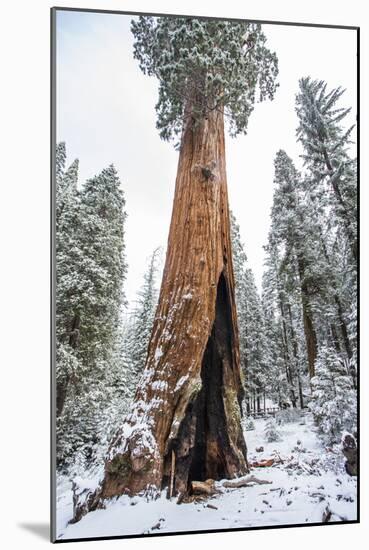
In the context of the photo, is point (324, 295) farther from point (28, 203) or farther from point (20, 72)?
point (20, 72)

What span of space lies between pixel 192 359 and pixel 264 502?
1.13 m

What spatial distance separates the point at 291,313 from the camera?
16.9 feet

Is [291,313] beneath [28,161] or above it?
beneath

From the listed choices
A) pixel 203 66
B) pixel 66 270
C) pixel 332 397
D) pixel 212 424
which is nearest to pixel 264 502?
pixel 212 424

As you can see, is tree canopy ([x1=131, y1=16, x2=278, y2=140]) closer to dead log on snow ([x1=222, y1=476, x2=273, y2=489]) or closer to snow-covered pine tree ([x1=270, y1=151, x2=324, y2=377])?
snow-covered pine tree ([x1=270, y1=151, x2=324, y2=377])

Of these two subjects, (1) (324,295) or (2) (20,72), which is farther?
(1) (324,295)

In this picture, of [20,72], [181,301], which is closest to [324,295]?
[181,301]

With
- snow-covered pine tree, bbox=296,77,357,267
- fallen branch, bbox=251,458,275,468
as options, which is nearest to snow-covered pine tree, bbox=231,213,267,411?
fallen branch, bbox=251,458,275,468

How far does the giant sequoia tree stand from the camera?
15.5 feet

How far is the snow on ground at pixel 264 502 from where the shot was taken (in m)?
4.64

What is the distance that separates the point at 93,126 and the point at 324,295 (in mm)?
2055

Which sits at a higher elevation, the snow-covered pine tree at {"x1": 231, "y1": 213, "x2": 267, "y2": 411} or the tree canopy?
the tree canopy

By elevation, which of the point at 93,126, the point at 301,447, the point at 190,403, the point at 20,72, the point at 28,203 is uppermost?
the point at 20,72

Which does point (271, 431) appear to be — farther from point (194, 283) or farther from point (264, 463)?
point (194, 283)
